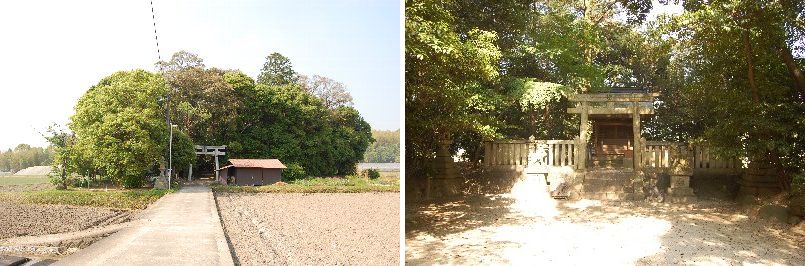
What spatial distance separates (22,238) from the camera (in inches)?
147

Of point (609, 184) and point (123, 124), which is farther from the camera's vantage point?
point (123, 124)

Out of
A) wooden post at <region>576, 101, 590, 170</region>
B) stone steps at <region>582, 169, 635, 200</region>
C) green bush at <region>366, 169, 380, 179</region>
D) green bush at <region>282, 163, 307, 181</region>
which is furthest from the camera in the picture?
green bush at <region>282, 163, 307, 181</region>

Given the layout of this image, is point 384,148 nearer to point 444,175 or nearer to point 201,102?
point 444,175

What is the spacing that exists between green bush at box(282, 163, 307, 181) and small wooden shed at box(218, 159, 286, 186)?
0.29 feet

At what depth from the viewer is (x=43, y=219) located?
13.0ft

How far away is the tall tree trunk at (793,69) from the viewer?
13.6 feet

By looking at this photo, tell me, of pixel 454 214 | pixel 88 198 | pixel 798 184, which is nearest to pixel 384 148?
pixel 454 214

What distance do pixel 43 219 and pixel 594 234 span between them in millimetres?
4059

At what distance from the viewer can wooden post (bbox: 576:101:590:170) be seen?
16.0 feet

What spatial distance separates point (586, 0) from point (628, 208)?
6.49ft

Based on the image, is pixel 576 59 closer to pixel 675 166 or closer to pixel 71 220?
pixel 675 166

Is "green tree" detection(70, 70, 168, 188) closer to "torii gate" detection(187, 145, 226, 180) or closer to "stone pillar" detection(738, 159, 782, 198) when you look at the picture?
"torii gate" detection(187, 145, 226, 180)

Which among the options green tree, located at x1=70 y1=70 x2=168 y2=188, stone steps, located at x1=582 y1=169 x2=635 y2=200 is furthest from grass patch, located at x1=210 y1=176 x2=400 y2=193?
stone steps, located at x1=582 y1=169 x2=635 y2=200

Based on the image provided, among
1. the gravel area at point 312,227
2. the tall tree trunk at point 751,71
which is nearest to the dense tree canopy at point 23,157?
the gravel area at point 312,227
